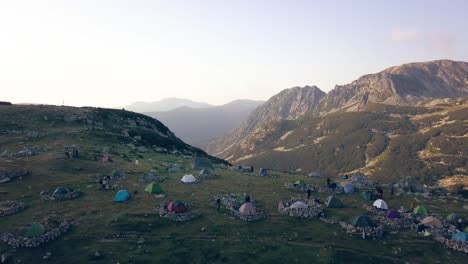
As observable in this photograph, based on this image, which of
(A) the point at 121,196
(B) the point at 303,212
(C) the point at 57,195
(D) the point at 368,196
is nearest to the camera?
(B) the point at 303,212

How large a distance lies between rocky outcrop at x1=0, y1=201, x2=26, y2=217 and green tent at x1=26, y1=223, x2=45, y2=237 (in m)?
8.37

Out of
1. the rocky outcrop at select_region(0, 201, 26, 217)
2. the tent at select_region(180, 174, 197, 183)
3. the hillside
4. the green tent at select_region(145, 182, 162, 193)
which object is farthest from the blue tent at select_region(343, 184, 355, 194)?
Answer: the rocky outcrop at select_region(0, 201, 26, 217)

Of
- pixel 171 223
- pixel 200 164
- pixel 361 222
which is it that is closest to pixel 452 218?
pixel 361 222

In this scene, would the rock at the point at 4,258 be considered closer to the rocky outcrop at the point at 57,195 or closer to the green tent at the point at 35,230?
the green tent at the point at 35,230

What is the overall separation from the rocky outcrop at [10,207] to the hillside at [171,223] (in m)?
0.77

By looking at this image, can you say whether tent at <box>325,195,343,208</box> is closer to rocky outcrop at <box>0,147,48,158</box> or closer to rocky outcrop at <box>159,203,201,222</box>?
rocky outcrop at <box>159,203,201,222</box>

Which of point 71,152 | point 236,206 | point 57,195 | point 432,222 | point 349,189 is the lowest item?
point 432,222

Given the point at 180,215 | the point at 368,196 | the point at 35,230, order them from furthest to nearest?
the point at 368,196, the point at 180,215, the point at 35,230

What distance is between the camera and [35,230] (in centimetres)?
3638

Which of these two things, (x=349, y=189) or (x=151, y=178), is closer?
(x=349, y=189)

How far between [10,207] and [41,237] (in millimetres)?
11175

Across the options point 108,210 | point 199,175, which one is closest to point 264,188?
point 199,175

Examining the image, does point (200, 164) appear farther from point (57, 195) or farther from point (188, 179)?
point (57, 195)

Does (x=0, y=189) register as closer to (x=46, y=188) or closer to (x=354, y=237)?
(x=46, y=188)
